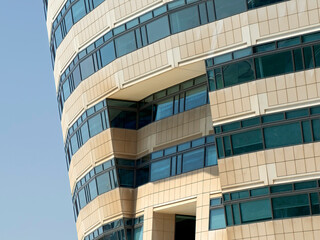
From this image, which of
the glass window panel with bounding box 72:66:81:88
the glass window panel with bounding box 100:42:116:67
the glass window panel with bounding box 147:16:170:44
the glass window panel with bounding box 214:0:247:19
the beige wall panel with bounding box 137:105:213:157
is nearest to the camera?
the glass window panel with bounding box 214:0:247:19

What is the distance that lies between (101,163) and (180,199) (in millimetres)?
6276

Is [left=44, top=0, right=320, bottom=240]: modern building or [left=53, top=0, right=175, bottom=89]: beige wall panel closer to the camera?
[left=44, top=0, right=320, bottom=240]: modern building

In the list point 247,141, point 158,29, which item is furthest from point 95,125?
point 247,141

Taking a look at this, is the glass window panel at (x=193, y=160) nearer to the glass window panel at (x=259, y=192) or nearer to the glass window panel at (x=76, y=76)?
the glass window panel at (x=259, y=192)

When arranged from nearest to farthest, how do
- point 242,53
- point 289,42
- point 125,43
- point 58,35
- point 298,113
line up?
point 298,113 → point 289,42 → point 242,53 → point 125,43 → point 58,35

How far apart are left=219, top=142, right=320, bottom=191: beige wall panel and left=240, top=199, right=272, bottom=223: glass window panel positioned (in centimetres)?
89

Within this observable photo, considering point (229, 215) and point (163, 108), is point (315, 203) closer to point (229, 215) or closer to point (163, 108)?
point (229, 215)

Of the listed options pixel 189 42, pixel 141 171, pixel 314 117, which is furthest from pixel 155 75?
pixel 314 117

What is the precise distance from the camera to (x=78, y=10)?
175 ft

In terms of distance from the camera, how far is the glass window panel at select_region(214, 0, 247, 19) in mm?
44625

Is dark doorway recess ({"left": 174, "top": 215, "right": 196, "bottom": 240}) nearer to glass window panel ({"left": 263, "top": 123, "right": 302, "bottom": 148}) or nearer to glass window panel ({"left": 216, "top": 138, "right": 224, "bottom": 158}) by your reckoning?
glass window panel ({"left": 216, "top": 138, "right": 224, "bottom": 158})

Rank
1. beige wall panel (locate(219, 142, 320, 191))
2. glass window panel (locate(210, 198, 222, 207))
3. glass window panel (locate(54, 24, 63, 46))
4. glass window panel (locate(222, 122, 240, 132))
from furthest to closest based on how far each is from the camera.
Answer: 1. glass window panel (locate(54, 24, 63, 46))
2. glass window panel (locate(210, 198, 222, 207))
3. glass window panel (locate(222, 122, 240, 132))
4. beige wall panel (locate(219, 142, 320, 191))

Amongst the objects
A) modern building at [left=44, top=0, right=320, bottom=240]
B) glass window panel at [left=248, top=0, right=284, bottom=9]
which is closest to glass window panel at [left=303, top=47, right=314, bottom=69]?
modern building at [left=44, top=0, right=320, bottom=240]

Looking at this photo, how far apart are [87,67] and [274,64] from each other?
1352 cm
